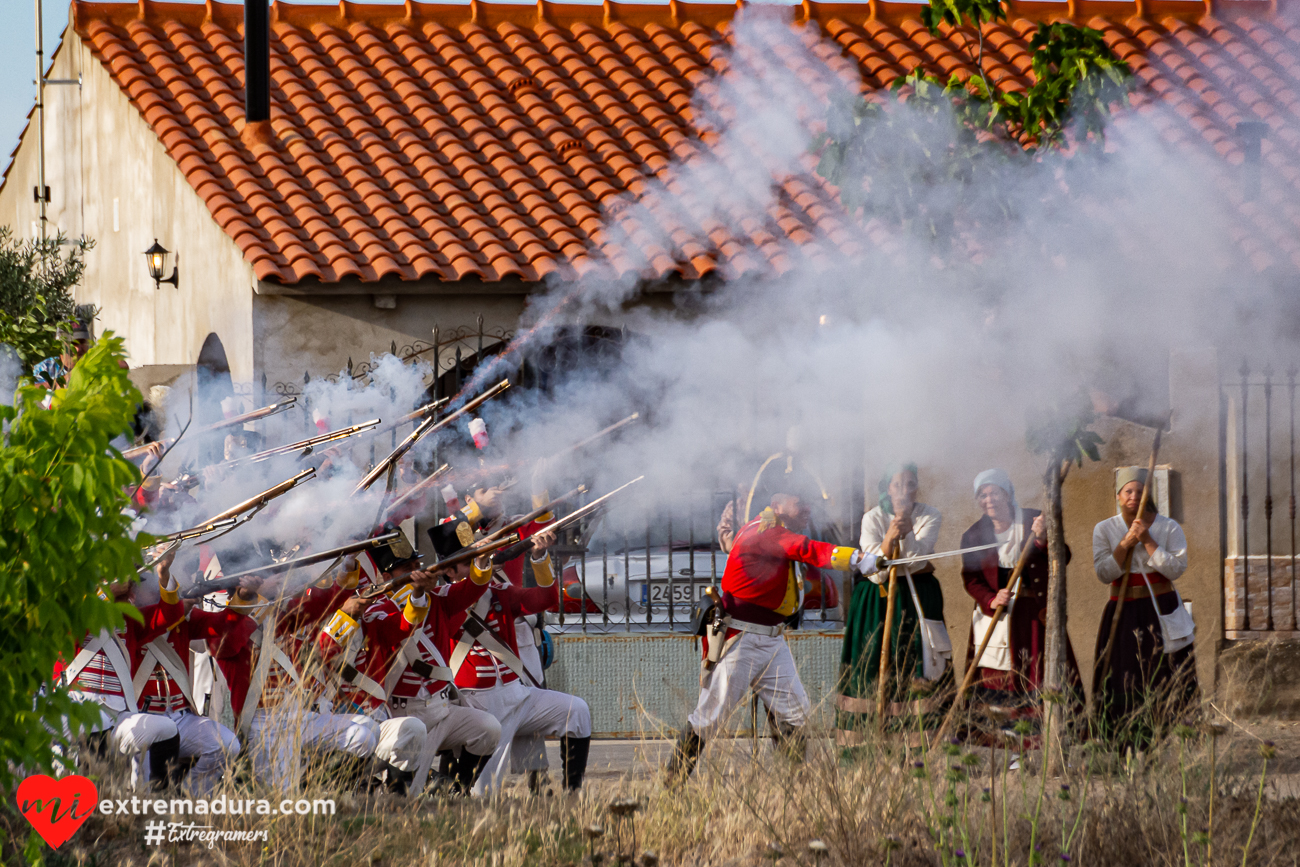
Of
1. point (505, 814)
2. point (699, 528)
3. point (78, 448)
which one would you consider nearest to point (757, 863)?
point (505, 814)

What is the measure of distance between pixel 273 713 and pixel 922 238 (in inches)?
135

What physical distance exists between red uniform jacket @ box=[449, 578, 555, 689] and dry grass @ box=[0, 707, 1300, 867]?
1653 mm

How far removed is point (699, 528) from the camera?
9055 millimetres

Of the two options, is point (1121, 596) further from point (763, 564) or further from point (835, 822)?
point (835, 822)

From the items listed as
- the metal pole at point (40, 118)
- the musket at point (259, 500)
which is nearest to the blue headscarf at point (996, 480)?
the musket at point (259, 500)

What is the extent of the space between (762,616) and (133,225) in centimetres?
752

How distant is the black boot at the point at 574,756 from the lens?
266 inches

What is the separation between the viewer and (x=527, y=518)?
6.64 metres

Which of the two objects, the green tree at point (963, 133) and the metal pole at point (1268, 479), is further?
the metal pole at point (1268, 479)

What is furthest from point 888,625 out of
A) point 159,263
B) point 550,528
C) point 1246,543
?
point 159,263

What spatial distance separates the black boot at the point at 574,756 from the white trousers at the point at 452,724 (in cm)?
37

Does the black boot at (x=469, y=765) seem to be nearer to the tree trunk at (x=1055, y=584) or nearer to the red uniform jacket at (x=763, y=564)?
the red uniform jacket at (x=763, y=564)

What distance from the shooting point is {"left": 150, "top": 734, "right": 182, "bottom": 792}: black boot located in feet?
19.1

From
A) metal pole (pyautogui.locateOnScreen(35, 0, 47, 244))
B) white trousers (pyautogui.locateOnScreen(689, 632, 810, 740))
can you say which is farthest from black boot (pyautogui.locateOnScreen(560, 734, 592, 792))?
metal pole (pyautogui.locateOnScreen(35, 0, 47, 244))
